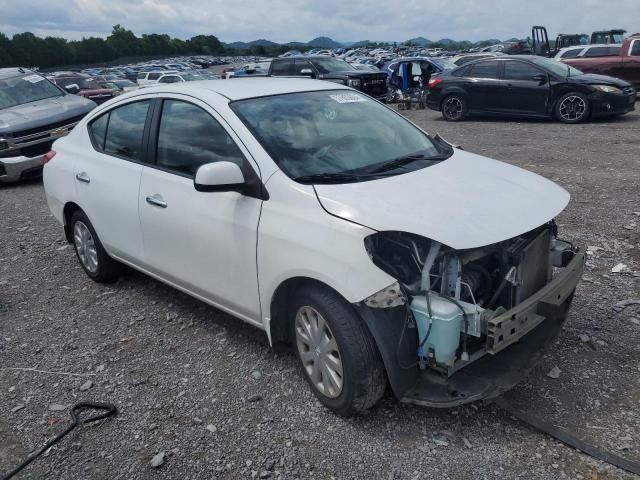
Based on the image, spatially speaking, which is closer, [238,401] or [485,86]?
[238,401]

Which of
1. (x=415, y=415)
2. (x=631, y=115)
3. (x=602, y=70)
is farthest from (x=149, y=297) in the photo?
(x=602, y=70)

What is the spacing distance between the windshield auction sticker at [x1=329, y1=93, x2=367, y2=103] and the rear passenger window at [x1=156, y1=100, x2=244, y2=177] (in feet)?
3.18

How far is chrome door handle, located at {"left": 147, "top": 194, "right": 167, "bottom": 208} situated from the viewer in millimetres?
3895

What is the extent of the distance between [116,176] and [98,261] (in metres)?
1.01

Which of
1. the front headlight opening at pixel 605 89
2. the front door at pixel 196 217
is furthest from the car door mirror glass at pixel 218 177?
the front headlight opening at pixel 605 89

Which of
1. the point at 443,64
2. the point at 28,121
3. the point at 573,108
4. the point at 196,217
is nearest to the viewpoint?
the point at 196,217

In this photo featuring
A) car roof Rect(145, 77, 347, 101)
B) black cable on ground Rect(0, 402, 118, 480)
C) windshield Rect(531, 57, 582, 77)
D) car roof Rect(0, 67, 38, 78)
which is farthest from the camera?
windshield Rect(531, 57, 582, 77)

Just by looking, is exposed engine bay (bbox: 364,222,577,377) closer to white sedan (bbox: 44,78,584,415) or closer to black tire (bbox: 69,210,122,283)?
white sedan (bbox: 44,78,584,415)

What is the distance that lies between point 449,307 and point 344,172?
3.51 feet

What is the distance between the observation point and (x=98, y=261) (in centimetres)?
503

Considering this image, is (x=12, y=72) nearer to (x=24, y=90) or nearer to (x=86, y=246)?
(x=24, y=90)

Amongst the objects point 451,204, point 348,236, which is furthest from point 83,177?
point 451,204

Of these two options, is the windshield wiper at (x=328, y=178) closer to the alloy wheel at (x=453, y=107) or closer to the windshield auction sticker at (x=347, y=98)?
the windshield auction sticker at (x=347, y=98)

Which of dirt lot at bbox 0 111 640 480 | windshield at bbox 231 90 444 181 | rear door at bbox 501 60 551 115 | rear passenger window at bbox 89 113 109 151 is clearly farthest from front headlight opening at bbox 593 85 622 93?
rear passenger window at bbox 89 113 109 151
